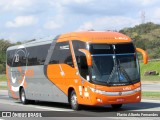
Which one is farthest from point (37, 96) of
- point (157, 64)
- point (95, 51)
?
point (157, 64)

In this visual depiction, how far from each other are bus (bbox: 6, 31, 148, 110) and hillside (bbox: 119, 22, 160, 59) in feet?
207

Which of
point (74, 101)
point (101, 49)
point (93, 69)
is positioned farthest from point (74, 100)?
point (101, 49)

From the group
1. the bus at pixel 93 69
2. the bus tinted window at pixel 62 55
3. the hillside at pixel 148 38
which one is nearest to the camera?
the bus at pixel 93 69

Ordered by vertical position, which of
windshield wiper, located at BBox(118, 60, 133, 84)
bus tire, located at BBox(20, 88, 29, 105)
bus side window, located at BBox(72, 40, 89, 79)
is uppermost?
bus side window, located at BBox(72, 40, 89, 79)

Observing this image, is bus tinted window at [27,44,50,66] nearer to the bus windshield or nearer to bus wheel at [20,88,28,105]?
bus wheel at [20,88,28,105]

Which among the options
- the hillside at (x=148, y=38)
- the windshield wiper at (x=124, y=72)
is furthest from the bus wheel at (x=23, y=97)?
the hillside at (x=148, y=38)

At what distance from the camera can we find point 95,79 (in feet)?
59.9

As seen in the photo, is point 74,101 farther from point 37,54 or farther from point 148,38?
point 148,38

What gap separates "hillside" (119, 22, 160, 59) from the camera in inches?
3522

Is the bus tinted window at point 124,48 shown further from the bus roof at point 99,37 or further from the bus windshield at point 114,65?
the bus roof at point 99,37

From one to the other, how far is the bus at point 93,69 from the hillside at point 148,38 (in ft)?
207

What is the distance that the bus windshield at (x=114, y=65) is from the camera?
18328 millimetres

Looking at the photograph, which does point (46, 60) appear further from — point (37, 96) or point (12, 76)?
point (12, 76)

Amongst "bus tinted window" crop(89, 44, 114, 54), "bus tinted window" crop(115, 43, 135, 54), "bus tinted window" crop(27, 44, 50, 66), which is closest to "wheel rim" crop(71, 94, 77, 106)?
"bus tinted window" crop(89, 44, 114, 54)
